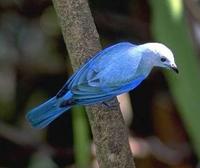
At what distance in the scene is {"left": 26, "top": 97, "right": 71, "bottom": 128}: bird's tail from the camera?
97 centimetres

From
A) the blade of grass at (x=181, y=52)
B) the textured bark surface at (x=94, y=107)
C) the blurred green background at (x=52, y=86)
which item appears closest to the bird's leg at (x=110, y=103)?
the textured bark surface at (x=94, y=107)

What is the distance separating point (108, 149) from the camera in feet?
3.16

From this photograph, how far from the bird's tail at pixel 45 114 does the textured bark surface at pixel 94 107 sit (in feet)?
0.18

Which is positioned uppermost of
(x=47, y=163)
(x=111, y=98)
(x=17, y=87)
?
(x=111, y=98)

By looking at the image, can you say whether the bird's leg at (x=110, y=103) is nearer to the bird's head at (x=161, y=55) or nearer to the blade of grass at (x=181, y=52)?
the bird's head at (x=161, y=55)

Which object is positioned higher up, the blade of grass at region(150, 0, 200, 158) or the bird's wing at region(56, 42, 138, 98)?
the bird's wing at region(56, 42, 138, 98)

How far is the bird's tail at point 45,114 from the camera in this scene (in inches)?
38.2

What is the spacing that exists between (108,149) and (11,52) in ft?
3.04

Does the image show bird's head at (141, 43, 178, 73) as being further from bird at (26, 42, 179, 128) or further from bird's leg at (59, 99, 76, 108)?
bird's leg at (59, 99, 76, 108)

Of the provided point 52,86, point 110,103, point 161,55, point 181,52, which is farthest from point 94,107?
point 52,86

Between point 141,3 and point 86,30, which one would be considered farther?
point 141,3

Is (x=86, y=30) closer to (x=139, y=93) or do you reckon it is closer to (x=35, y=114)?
(x=35, y=114)

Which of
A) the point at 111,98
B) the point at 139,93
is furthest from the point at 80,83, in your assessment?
the point at 139,93

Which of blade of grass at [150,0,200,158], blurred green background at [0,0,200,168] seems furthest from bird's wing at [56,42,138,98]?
blurred green background at [0,0,200,168]
